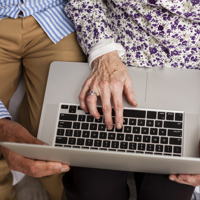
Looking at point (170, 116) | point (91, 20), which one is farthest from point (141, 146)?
point (91, 20)

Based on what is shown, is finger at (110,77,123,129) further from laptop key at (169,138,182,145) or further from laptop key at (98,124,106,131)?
laptop key at (169,138,182,145)

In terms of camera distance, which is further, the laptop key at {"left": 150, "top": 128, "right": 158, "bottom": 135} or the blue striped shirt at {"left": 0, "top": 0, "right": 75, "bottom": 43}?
the blue striped shirt at {"left": 0, "top": 0, "right": 75, "bottom": 43}

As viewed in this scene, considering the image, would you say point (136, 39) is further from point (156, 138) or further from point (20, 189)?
point (20, 189)

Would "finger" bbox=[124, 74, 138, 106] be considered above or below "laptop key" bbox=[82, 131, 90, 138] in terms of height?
above

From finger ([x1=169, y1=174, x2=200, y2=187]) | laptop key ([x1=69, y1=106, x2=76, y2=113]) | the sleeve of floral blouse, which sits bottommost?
finger ([x1=169, y1=174, x2=200, y2=187])

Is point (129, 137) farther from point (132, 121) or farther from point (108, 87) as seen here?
point (108, 87)

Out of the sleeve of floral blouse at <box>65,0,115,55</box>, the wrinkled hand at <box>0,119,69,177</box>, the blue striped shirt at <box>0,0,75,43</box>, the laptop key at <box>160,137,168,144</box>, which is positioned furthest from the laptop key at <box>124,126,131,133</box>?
the blue striped shirt at <box>0,0,75,43</box>

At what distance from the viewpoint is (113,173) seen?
99 cm

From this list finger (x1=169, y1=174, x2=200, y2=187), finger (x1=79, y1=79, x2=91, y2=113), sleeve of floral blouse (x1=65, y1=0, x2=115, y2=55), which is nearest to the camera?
finger (x1=169, y1=174, x2=200, y2=187)

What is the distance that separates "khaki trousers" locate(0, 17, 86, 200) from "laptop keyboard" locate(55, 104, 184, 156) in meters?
0.21

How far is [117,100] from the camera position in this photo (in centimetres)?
89

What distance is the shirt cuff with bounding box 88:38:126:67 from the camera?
1006mm

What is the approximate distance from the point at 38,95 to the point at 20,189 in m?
0.58

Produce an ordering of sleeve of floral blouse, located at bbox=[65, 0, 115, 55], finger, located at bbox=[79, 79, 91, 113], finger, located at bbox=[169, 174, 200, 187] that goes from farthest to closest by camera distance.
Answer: sleeve of floral blouse, located at bbox=[65, 0, 115, 55]
finger, located at bbox=[79, 79, 91, 113]
finger, located at bbox=[169, 174, 200, 187]
